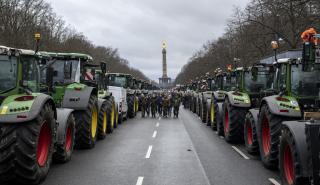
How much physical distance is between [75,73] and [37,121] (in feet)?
19.6

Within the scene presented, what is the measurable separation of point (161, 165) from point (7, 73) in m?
4.50

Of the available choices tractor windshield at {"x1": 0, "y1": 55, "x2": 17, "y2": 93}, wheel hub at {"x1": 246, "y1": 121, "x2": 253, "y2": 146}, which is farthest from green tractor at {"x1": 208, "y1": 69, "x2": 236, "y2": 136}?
tractor windshield at {"x1": 0, "y1": 55, "x2": 17, "y2": 93}

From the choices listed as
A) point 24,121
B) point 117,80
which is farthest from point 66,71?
point 117,80

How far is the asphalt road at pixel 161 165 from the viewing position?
392 inches

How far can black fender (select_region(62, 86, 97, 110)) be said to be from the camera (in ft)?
45.2

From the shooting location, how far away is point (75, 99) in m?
13.9

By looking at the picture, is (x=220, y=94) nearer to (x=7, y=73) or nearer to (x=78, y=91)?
(x=78, y=91)

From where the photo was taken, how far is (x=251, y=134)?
13.7 meters

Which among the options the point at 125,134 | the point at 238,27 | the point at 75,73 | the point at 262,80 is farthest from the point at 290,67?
the point at 238,27

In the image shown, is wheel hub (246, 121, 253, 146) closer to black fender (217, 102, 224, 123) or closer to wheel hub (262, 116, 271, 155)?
wheel hub (262, 116, 271, 155)

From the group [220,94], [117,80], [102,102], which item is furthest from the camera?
[117,80]

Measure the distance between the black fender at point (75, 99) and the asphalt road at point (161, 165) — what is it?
1.39 meters

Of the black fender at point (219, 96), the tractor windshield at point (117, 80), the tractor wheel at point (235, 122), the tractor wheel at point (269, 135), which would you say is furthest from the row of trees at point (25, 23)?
the tractor wheel at point (269, 135)

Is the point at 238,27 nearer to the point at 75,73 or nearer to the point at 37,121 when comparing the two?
the point at 75,73
